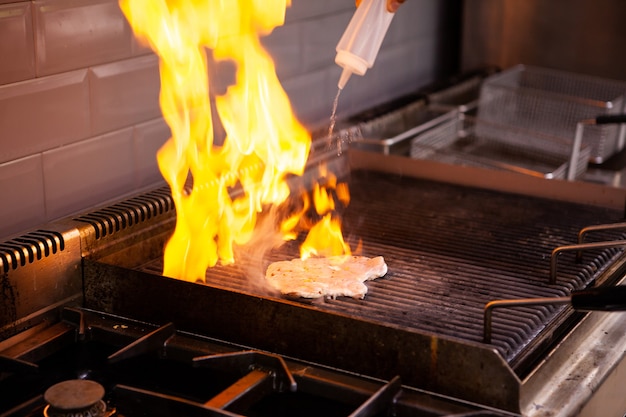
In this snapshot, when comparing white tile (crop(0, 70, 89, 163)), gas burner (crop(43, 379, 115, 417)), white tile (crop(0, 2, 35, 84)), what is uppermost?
white tile (crop(0, 2, 35, 84))

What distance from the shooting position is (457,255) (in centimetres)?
170

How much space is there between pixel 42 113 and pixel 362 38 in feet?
1.89

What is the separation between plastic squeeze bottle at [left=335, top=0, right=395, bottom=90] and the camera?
1.54 metres

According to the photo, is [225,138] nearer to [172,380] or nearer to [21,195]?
[21,195]

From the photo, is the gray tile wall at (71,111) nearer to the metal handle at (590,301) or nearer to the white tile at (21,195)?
the white tile at (21,195)

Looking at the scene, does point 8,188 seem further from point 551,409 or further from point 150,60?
point 551,409

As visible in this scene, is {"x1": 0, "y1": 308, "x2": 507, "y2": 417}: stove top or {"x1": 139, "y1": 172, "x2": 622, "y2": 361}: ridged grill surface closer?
{"x1": 0, "y1": 308, "x2": 507, "y2": 417}: stove top

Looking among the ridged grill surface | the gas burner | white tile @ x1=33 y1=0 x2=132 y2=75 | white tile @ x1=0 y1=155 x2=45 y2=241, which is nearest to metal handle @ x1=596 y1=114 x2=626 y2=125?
the ridged grill surface

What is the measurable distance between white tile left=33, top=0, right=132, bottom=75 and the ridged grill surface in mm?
402

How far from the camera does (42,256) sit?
145 centimetres

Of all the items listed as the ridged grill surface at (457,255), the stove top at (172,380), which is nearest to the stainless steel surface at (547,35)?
the ridged grill surface at (457,255)

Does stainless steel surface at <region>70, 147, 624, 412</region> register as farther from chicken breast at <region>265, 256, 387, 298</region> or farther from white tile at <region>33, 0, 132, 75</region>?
white tile at <region>33, 0, 132, 75</region>

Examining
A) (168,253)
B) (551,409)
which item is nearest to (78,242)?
(168,253)

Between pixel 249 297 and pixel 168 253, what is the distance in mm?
319
